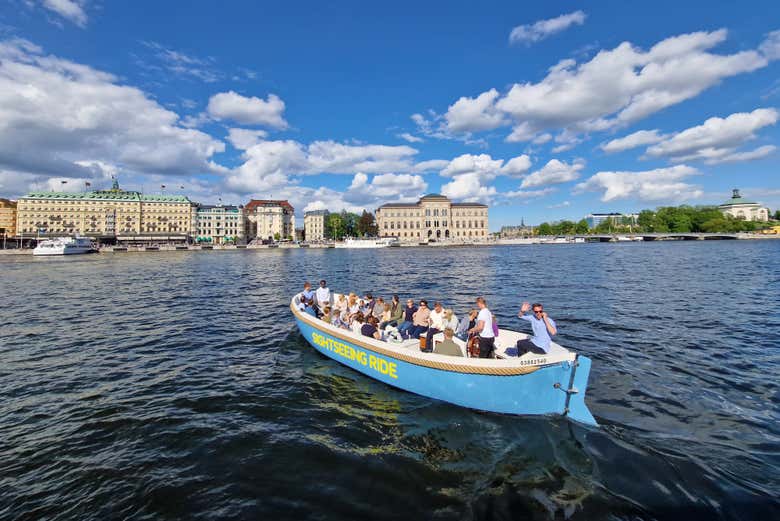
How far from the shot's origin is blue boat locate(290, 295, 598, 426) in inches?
307

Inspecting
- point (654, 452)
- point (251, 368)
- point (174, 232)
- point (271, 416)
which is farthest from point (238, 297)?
point (174, 232)

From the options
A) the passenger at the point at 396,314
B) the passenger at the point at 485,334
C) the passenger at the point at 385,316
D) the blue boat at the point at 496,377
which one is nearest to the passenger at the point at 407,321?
the passenger at the point at 396,314

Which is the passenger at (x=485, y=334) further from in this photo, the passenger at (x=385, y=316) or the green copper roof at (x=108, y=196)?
the green copper roof at (x=108, y=196)

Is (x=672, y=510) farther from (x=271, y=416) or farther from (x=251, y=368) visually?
(x=251, y=368)

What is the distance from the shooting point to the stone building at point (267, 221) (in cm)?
16775

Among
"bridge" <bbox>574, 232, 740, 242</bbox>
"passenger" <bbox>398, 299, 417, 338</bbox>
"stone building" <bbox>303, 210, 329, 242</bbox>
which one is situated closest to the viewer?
"passenger" <bbox>398, 299, 417, 338</bbox>

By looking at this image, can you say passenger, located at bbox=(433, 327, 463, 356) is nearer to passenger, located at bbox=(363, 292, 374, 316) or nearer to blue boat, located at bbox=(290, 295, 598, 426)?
blue boat, located at bbox=(290, 295, 598, 426)

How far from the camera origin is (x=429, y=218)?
16612 cm

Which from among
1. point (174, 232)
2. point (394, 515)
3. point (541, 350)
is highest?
point (174, 232)

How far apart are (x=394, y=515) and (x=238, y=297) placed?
82.2ft

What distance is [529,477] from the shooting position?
6.58 meters

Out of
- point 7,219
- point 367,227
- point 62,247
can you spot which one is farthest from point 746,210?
point 7,219

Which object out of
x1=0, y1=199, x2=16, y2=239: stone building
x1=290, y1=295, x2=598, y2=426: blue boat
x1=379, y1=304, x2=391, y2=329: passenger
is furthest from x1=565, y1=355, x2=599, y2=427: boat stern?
x1=0, y1=199, x2=16, y2=239: stone building

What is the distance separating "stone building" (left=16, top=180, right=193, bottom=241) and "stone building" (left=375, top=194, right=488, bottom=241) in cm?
8622
